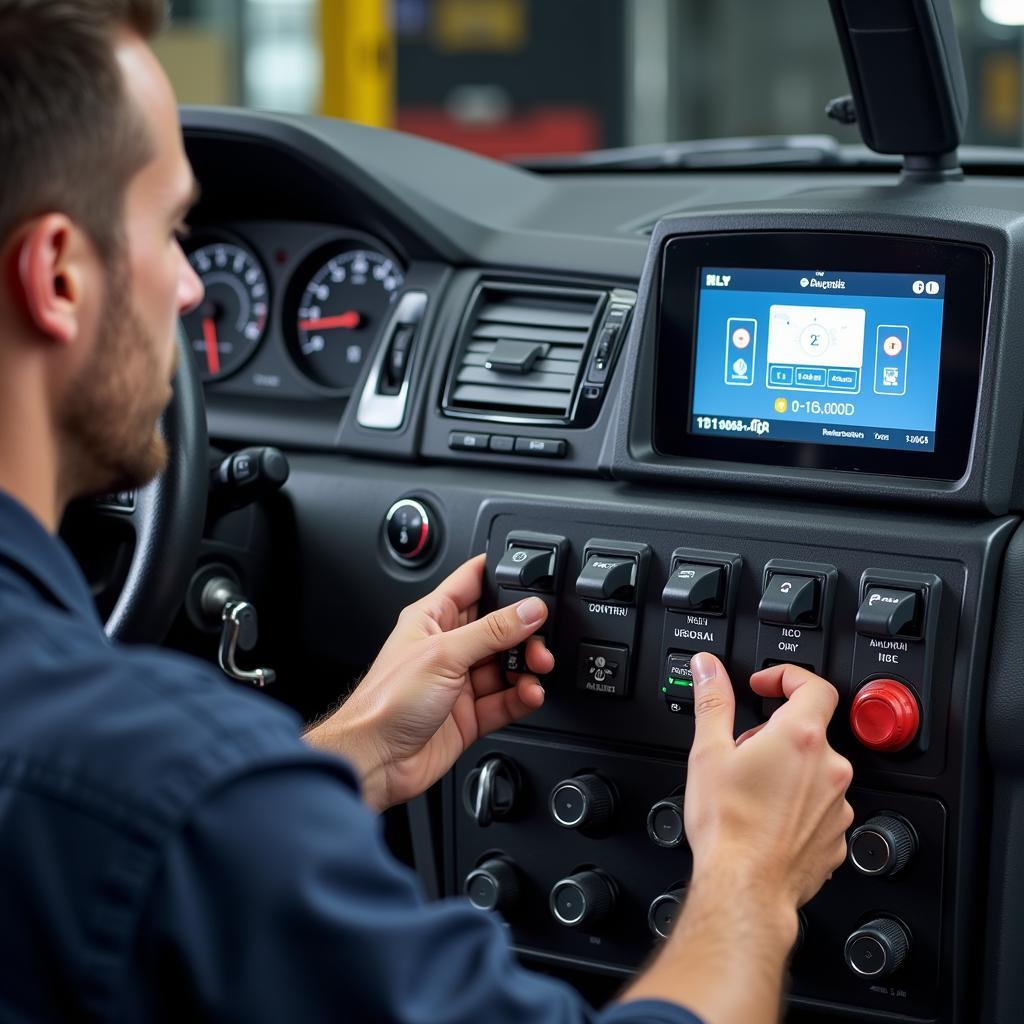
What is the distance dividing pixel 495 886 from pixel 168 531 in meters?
0.50

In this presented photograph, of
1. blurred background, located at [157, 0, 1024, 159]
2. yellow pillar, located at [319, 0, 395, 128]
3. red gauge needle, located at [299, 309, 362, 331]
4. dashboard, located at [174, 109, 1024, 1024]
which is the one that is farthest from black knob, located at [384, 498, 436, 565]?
blurred background, located at [157, 0, 1024, 159]

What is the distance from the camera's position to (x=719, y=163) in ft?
7.64

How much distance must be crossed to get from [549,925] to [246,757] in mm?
1016

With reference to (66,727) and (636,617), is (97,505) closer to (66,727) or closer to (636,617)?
(636,617)

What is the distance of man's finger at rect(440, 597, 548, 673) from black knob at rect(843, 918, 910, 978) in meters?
0.41

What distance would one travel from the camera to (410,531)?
1.80m

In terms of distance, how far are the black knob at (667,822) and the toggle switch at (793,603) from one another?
216 mm

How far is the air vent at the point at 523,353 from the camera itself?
5.90 ft

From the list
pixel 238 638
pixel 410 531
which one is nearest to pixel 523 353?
pixel 410 531

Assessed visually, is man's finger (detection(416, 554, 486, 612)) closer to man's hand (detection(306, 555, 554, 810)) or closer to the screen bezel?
man's hand (detection(306, 555, 554, 810))

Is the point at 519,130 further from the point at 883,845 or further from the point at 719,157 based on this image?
the point at 883,845

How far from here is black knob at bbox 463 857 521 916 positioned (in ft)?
5.57

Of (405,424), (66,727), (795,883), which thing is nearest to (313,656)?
(405,424)

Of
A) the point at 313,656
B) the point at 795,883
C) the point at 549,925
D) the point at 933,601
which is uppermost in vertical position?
the point at 933,601
